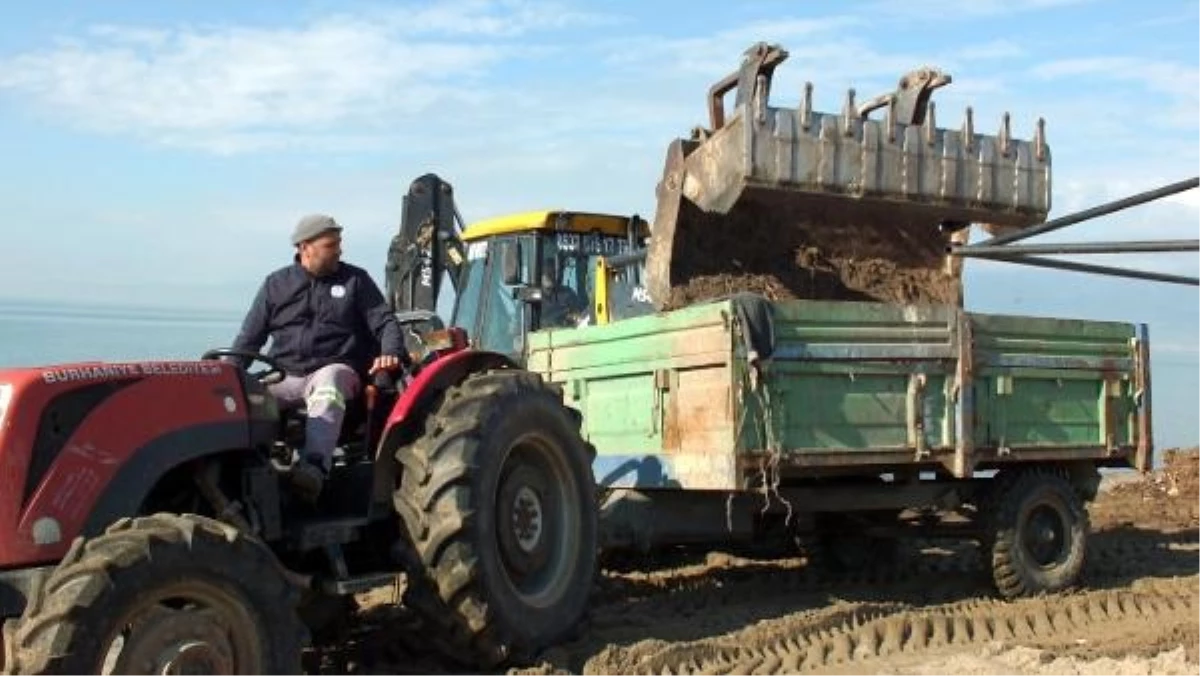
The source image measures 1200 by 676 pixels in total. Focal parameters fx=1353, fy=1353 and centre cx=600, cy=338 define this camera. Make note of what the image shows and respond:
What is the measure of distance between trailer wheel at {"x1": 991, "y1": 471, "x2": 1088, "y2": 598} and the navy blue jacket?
3.86 meters


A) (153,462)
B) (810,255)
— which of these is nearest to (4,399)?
(153,462)

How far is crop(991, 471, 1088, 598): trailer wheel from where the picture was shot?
7.57m

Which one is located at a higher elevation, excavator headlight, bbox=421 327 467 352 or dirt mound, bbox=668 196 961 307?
dirt mound, bbox=668 196 961 307

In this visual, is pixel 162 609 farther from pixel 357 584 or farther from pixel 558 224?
pixel 558 224

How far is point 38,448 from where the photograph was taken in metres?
4.21

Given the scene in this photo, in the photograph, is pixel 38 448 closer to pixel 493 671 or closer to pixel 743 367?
pixel 493 671

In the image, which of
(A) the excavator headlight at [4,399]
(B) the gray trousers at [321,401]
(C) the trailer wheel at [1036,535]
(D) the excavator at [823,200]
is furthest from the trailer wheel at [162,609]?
(C) the trailer wheel at [1036,535]

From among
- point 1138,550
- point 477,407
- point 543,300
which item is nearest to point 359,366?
point 477,407

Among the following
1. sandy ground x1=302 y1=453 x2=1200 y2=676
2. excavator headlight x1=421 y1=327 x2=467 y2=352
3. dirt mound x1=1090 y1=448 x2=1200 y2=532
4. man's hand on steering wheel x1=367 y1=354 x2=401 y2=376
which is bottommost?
sandy ground x1=302 y1=453 x2=1200 y2=676

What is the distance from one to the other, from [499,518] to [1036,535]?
3.80 meters

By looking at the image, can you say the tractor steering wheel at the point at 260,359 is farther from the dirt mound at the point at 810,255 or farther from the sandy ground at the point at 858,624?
the dirt mound at the point at 810,255

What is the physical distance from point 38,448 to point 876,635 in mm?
3710

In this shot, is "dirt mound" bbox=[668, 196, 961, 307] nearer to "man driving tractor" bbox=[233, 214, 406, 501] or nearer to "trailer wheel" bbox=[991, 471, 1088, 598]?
"trailer wheel" bbox=[991, 471, 1088, 598]

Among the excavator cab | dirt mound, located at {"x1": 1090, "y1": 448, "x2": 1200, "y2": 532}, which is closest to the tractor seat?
the excavator cab
